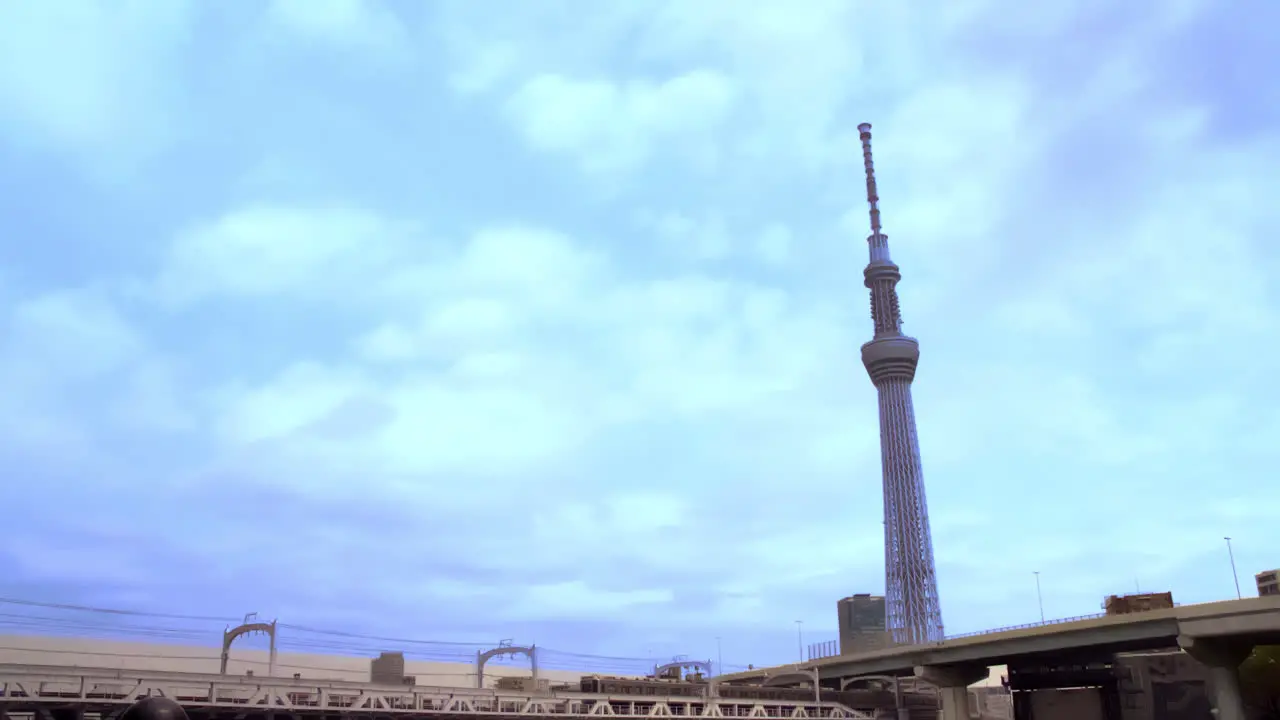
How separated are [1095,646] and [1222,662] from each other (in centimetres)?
1925

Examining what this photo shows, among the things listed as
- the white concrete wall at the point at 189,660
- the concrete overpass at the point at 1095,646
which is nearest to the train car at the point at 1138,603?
the concrete overpass at the point at 1095,646

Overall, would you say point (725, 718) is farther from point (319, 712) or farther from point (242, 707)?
point (242, 707)

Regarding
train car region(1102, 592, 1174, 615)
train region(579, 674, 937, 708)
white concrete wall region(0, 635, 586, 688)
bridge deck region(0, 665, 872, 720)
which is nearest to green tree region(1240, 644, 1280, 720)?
train car region(1102, 592, 1174, 615)

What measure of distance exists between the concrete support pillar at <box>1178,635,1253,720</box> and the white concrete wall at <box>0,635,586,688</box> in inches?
2913

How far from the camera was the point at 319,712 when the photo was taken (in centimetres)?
7556

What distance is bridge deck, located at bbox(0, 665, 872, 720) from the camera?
211 ft

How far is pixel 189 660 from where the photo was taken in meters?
105

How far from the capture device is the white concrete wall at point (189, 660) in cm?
9300

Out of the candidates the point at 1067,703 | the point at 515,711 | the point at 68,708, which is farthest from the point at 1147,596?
the point at 68,708

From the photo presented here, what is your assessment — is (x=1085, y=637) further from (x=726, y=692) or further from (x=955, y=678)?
(x=726, y=692)

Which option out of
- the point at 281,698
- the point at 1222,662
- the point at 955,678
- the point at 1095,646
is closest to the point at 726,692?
the point at 955,678

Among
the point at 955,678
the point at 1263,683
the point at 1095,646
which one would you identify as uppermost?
the point at 1095,646

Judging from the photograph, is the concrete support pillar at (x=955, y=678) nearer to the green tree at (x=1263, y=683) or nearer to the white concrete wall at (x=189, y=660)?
the green tree at (x=1263, y=683)

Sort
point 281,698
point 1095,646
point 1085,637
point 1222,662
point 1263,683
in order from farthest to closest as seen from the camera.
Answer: point 1263,683 → point 1095,646 → point 1085,637 → point 1222,662 → point 281,698
